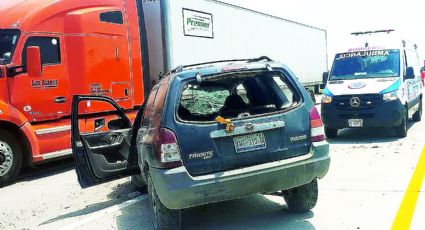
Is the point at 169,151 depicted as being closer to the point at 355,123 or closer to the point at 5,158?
the point at 5,158

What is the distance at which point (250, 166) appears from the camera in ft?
14.1

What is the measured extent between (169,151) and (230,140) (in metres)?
0.56

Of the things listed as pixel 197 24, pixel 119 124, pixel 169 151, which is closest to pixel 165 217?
pixel 169 151

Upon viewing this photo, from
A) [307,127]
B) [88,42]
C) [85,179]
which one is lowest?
[85,179]

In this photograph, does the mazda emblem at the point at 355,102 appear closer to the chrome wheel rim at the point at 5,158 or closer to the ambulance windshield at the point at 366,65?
the ambulance windshield at the point at 366,65

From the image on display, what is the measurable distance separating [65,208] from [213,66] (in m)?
2.91

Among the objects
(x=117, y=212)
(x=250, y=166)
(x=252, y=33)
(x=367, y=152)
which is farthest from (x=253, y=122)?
(x=252, y=33)

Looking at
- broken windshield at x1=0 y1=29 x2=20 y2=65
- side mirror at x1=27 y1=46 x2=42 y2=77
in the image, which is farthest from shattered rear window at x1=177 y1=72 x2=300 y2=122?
broken windshield at x1=0 y1=29 x2=20 y2=65

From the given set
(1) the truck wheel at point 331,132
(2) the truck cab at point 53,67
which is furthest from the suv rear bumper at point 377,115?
(2) the truck cab at point 53,67

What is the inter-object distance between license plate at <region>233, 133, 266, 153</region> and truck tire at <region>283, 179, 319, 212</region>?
81 centimetres

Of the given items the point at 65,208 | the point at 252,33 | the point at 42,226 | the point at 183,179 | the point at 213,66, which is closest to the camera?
the point at 183,179

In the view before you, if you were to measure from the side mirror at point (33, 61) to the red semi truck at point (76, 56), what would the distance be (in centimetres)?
2

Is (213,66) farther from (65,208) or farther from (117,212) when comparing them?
(65,208)

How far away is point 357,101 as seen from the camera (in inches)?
379
